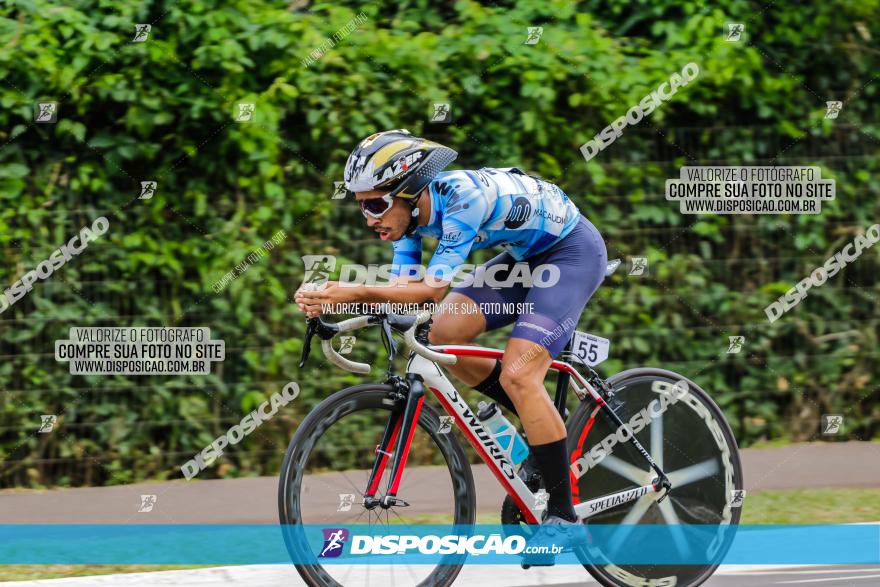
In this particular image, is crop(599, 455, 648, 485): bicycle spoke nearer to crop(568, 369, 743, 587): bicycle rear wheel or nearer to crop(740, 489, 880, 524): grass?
crop(568, 369, 743, 587): bicycle rear wheel

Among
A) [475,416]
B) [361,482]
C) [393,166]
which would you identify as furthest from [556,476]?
[393,166]

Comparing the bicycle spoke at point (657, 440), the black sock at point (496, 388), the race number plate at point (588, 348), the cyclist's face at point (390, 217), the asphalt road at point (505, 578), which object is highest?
the cyclist's face at point (390, 217)

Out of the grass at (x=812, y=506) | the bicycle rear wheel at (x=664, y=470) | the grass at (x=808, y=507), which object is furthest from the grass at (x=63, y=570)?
the grass at (x=812, y=506)

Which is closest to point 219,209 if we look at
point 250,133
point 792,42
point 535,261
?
point 250,133

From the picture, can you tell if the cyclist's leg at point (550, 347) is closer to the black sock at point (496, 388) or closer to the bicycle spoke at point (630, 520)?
the black sock at point (496, 388)

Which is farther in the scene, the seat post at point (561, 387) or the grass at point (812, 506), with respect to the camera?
the grass at point (812, 506)

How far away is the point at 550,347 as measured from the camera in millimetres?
4824

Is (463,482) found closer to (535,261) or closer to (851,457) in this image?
(535,261)

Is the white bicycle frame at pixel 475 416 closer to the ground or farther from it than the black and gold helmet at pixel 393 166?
closer to the ground

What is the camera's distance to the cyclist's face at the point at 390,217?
4.56 metres

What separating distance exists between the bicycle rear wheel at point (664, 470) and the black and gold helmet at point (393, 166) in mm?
1238

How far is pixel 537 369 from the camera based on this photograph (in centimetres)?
479

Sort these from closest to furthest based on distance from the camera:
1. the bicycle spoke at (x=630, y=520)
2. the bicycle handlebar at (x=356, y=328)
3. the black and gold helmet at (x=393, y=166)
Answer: the bicycle handlebar at (x=356, y=328), the black and gold helmet at (x=393, y=166), the bicycle spoke at (x=630, y=520)

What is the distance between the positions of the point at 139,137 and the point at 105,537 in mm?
2219
